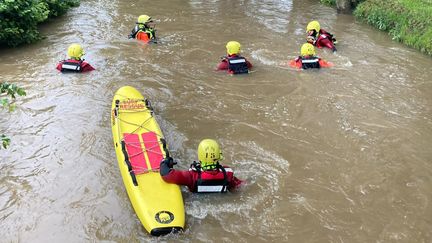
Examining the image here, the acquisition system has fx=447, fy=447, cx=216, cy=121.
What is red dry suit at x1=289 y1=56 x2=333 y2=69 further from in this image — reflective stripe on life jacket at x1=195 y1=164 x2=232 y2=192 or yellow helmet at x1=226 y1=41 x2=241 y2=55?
reflective stripe on life jacket at x1=195 y1=164 x2=232 y2=192

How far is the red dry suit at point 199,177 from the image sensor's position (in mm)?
6523

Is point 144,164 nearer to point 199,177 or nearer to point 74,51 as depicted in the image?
point 199,177

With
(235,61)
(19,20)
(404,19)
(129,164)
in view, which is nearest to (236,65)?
(235,61)

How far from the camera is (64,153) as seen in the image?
7.70m

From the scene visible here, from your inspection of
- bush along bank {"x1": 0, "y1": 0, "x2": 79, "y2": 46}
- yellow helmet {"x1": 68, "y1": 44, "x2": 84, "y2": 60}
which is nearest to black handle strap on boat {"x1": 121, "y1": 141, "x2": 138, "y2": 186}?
yellow helmet {"x1": 68, "y1": 44, "x2": 84, "y2": 60}

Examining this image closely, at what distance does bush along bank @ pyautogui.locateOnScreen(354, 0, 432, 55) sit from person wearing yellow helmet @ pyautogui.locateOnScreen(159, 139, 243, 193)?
352 inches

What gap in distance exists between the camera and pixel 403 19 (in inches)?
560

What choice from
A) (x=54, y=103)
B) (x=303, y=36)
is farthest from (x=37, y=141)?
(x=303, y=36)

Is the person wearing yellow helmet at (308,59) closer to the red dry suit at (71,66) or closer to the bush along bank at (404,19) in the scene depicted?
the bush along bank at (404,19)

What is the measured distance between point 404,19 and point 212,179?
10.6 m

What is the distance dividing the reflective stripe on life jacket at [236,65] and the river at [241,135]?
18 cm

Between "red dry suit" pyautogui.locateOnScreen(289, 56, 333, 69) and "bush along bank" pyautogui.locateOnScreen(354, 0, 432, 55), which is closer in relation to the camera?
"red dry suit" pyautogui.locateOnScreen(289, 56, 333, 69)

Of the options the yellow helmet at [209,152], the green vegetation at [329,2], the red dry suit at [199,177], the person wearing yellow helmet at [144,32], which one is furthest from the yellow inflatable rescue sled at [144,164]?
the green vegetation at [329,2]

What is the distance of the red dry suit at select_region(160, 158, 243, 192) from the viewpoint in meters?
6.52
